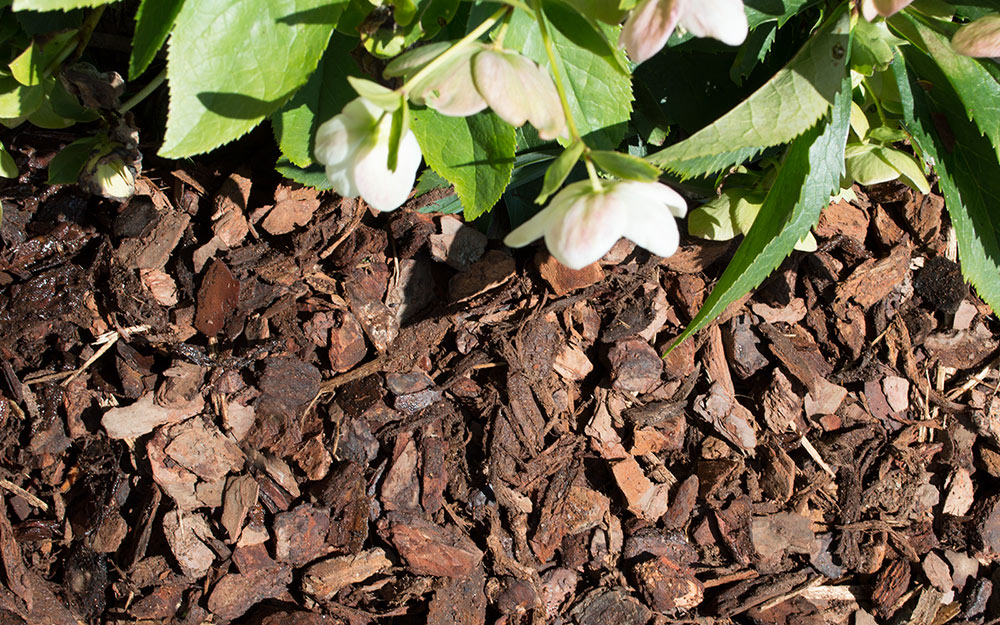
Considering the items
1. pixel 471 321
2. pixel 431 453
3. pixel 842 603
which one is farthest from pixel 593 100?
pixel 842 603

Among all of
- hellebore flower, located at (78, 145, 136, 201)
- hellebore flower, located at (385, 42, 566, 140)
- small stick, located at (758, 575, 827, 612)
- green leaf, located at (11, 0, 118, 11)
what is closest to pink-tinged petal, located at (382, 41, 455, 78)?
hellebore flower, located at (385, 42, 566, 140)

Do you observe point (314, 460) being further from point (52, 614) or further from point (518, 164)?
point (518, 164)

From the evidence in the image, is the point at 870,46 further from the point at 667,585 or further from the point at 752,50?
the point at 667,585

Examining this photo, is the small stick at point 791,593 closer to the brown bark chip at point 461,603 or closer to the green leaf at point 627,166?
the brown bark chip at point 461,603

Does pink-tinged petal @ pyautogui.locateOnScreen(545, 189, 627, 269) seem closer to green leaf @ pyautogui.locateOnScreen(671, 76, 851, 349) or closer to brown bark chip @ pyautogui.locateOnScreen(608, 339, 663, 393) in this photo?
green leaf @ pyautogui.locateOnScreen(671, 76, 851, 349)

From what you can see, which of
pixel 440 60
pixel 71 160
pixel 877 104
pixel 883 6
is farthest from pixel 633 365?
pixel 71 160

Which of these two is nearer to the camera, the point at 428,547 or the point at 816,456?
the point at 428,547
